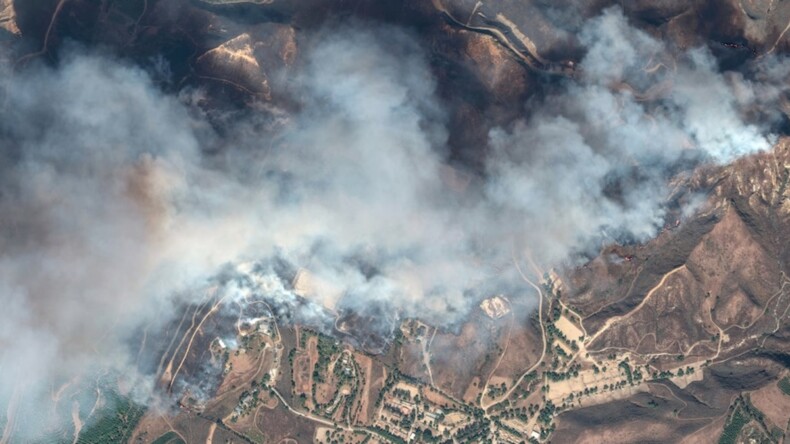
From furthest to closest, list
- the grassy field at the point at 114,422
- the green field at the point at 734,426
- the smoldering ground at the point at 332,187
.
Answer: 1. the green field at the point at 734,426
2. the grassy field at the point at 114,422
3. the smoldering ground at the point at 332,187

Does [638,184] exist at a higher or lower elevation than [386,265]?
higher

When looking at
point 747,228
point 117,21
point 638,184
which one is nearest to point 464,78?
point 638,184

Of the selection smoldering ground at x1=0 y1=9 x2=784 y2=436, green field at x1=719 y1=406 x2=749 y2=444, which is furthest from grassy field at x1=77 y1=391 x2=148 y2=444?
green field at x1=719 y1=406 x2=749 y2=444

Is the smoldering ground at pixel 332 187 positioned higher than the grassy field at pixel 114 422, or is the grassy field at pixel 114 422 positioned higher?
the smoldering ground at pixel 332 187

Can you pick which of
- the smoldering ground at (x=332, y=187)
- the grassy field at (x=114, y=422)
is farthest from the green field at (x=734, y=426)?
the grassy field at (x=114, y=422)

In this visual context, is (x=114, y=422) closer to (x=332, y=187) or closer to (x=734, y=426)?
(x=332, y=187)

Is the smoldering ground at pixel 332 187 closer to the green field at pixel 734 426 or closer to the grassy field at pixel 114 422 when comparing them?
the grassy field at pixel 114 422

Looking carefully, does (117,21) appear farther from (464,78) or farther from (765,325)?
(765,325)

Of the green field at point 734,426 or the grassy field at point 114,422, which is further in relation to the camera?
the green field at point 734,426

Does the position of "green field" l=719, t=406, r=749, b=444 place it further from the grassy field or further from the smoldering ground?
the grassy field
